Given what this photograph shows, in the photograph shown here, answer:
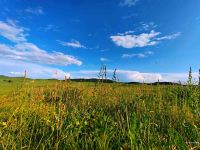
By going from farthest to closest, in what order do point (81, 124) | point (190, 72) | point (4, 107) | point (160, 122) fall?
point (4, 107) → point (190, 72) → point (160, 122) → point (81, 124)

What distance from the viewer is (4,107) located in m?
8.90

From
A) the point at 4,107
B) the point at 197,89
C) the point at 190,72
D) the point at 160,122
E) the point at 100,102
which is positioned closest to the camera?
the point at 160,122

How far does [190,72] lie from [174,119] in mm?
1266

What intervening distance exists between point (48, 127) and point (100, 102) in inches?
91.4

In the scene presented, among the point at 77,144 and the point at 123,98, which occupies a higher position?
the point at 123,98

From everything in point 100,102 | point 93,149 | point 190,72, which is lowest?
point 93,149

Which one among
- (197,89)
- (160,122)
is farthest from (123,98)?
(160,122)

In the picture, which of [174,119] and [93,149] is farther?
[174,119]

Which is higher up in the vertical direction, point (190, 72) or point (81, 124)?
point (190, 72)

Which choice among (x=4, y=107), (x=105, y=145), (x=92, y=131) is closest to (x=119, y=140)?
(x=105, y=145)

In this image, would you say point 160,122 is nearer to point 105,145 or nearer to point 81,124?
point 81,124

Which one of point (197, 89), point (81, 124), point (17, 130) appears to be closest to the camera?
point (17, 130)

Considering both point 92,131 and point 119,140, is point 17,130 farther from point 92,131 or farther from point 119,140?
point 119,140

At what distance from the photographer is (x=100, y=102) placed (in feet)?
24.1
